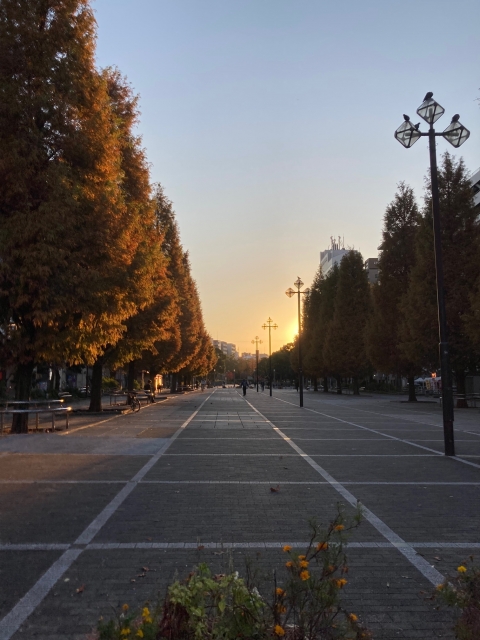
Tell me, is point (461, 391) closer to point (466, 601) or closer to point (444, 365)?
point (444, 365)

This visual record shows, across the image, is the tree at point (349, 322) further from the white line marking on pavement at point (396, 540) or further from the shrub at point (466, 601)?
the shrub at point (466, 601)

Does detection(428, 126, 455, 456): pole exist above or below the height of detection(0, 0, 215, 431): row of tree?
below

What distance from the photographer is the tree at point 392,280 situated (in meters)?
42.6

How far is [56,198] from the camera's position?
15312mm

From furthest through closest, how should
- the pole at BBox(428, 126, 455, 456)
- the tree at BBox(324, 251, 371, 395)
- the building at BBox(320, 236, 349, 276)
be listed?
the building at BBox(320, 236, 349, 276), the tree at BBox(324, 251, 371, 395), the pole at BBox(428, 126, 455, 456)

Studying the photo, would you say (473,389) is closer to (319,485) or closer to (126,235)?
(126,235)

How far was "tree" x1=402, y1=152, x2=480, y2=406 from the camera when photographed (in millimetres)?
32500

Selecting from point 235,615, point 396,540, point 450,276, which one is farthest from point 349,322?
point 235,615

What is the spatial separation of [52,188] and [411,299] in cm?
2558

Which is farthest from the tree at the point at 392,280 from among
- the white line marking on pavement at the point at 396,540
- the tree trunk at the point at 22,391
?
the white line marking on pavement at the point at 396,540

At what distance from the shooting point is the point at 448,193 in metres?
34.4

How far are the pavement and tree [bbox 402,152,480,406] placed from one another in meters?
19.7

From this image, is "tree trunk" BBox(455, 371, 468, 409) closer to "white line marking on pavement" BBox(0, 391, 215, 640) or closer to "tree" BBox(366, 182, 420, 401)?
"tree" BBox(366, 182, 420, 401)

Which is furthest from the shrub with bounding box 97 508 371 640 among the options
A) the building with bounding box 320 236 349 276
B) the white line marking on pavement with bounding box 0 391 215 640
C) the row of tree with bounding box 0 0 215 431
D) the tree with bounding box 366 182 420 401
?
the building with bounding box 320 236 349 276
